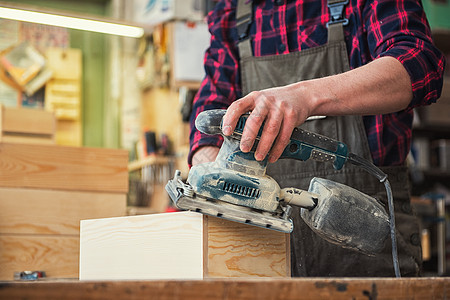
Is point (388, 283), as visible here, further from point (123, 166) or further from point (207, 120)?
point (123, 166)

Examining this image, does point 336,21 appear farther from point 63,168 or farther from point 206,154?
point 63,168

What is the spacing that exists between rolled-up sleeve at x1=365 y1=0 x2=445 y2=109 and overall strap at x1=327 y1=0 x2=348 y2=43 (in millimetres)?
69

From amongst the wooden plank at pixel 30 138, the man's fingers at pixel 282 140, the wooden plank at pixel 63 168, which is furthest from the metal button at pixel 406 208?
the wooden plank at pixel 30 138

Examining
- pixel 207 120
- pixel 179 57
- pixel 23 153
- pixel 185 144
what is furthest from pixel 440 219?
pixel 207 120

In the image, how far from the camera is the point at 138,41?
5.72m

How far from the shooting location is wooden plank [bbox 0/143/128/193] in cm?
186

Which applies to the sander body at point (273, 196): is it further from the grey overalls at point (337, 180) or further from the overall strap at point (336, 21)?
the overall strap at point (336, 21)

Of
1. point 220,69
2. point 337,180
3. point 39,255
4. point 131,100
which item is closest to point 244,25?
point 220,69

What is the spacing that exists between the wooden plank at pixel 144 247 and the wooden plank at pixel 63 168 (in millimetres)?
547

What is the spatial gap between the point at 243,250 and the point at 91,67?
495 centimetres

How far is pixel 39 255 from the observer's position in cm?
184

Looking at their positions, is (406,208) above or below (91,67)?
below

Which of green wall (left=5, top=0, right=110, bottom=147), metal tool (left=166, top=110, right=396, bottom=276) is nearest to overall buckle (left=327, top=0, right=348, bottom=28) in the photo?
metal tool (left=166, top=110, right=396, bottom=276)

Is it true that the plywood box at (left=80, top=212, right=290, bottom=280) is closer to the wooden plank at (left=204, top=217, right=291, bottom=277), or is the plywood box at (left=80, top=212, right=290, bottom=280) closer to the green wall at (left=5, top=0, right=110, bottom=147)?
the wooden plank at (left=204, top=217, right=291, bottom=277)
